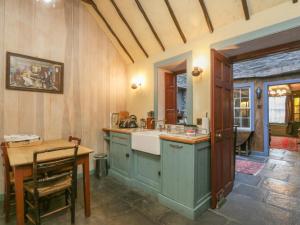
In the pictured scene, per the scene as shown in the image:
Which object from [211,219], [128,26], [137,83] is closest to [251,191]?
[211,219]

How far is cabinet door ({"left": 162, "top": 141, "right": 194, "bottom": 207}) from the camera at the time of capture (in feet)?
6.90

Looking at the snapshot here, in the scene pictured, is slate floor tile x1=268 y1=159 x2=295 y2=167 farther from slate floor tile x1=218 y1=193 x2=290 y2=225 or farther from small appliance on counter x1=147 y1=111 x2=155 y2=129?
small appliance on counter x1=147 y1=111 x2=155 y2=129

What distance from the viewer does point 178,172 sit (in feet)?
7.32

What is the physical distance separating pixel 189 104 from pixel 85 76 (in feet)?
6.87

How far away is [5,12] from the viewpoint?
249 centimetres

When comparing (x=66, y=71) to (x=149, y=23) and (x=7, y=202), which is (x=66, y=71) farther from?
(x=7, y=202)

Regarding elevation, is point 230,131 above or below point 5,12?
below

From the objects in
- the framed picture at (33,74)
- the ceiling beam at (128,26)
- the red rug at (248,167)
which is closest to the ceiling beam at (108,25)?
the ceiling beam at (128,26)

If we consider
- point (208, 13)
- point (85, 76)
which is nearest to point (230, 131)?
point (208, 13)

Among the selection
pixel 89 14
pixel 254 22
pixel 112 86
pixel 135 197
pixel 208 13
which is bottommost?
pixel 135 197

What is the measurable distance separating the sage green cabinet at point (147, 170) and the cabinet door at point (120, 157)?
147 mm

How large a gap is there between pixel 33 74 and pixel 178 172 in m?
2.69

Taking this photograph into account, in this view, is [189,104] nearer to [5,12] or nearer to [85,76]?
[85,76]

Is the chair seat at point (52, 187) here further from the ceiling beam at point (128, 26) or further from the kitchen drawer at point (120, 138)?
the ceiling beam at point (128, 26)
